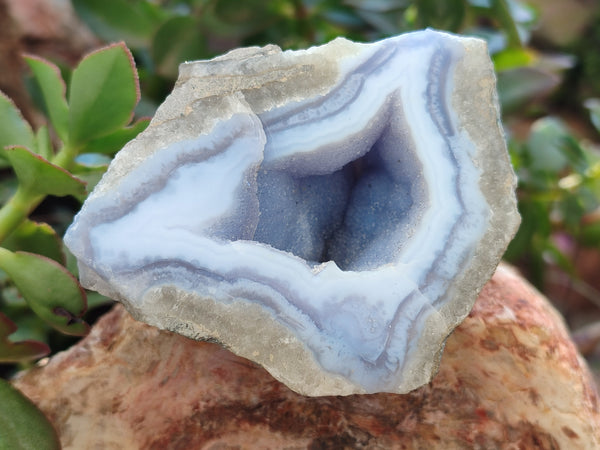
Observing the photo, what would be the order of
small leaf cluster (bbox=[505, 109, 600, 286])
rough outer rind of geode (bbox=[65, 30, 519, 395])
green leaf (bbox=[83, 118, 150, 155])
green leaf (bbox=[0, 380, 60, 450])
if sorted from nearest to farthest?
1. rough outer rind of geode (bbox=[65, 30, 519, 395])
2. green leaf (bbox=[0, 380, 60, 450])
3. green leaf (bbox=[83, 118, 150, 155])
4. small leaf cluster (bbox=[505, 109, 600, 286])

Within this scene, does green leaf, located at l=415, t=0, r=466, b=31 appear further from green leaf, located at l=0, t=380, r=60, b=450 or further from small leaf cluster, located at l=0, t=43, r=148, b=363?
green leaf, located at l=0, t=380, r=60, b=450

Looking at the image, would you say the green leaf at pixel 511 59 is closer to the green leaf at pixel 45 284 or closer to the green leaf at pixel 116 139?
the green leaf at pixel 116 139

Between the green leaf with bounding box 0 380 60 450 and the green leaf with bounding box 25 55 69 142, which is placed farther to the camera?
the green leaf with bounding box 25 55 69 142

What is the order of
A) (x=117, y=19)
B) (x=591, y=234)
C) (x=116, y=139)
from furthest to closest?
(x=591, y=234), (x=117, y=19), (x=116, y=139)

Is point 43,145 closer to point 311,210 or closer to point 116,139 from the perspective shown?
point 116,139

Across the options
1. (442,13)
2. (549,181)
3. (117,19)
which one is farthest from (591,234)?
(117,19)

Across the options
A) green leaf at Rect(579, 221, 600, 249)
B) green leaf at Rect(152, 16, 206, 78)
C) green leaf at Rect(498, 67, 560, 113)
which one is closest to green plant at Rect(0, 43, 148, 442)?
green leaf at Rect(152, 16, 206, 78)

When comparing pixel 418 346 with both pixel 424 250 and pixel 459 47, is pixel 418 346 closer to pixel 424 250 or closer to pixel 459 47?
pixel 424 250

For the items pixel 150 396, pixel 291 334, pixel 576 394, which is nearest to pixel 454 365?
pixel 576 394
